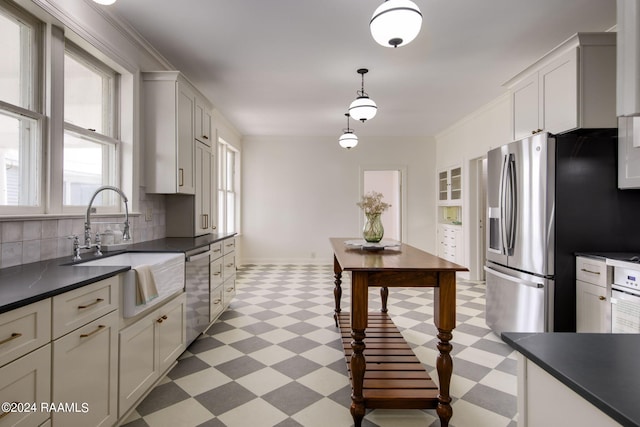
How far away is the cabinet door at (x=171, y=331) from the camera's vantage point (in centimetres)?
224

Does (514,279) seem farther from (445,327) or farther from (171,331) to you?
(171,331)

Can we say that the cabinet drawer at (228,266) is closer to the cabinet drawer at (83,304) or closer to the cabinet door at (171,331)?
the cabinet door at (171,331)

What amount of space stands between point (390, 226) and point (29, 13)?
29.4 ft

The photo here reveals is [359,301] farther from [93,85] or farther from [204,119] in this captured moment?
[204,119]

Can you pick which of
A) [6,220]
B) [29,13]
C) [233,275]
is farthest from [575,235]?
[29,13]

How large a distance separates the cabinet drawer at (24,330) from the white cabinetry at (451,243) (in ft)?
18.5

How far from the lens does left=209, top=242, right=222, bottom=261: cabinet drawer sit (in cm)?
328

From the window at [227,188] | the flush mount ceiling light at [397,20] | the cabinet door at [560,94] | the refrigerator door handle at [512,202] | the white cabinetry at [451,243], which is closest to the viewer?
the flush mount ceiling light at [397,20]

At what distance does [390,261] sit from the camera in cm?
206

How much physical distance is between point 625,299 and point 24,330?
10.5 ft

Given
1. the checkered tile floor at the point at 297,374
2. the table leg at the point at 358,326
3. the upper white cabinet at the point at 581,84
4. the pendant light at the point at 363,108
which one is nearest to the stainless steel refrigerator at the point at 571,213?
the upper white cabinet at the point at 581,84

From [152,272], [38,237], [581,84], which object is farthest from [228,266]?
[581,84]

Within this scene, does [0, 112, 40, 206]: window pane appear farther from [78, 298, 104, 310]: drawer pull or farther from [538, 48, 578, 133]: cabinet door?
[538, 48, 578, 133]: cabinet door

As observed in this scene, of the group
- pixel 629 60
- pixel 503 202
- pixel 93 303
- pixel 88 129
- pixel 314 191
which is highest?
pixel 88 129
